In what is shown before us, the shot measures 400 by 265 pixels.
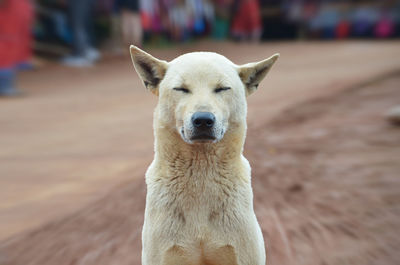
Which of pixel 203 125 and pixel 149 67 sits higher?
pixel 149 67

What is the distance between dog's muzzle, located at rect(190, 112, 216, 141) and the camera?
6.55ft

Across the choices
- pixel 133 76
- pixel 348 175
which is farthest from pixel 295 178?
pixel 133 76

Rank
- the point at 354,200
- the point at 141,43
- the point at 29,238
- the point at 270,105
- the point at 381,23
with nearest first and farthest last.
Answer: the point at 29,238
the point at 354,200
the point at 270,105
the point at 141,43
the point at 381,23

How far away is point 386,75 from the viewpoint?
927 cm

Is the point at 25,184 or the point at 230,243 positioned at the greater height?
the point at 230,243

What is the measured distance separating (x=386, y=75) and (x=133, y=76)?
7483 millimetres

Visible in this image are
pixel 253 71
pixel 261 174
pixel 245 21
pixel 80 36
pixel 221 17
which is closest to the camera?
pixel 253 71

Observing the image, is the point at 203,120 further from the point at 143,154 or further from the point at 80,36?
the point at 80,36

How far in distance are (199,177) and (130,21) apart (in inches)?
592

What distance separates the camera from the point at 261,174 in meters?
4.68

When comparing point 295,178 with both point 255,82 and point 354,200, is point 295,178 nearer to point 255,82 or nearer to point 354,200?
point 354,200

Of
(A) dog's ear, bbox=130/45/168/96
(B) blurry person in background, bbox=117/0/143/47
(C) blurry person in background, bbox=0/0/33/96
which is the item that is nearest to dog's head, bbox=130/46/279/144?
(A) dog's ear, bbox=130/45/168/96

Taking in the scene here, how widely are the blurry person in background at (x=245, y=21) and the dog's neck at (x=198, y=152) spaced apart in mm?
17673

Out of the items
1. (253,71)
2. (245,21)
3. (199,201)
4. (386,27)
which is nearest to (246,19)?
(245,21)
